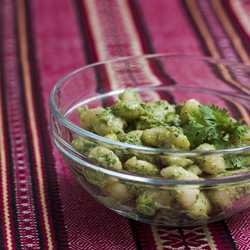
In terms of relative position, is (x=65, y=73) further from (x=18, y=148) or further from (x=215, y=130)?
(x=215, y=130)

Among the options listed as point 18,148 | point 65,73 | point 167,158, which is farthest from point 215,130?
point 65,73

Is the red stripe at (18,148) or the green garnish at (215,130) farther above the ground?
the green garnish at (215,130)

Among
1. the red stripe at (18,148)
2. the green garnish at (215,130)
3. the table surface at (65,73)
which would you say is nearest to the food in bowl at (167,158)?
the green garnish at (215,130)

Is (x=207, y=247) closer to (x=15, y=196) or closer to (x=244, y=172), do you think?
(x=244, y=172)

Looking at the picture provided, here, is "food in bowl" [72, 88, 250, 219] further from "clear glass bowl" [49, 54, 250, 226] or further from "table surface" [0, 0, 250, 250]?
"table surface" [0, 0, 250, 250]

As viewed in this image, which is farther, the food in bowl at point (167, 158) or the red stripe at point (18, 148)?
the red stripe at point (18, 148)

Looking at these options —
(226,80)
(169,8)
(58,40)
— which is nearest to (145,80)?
(226,80)

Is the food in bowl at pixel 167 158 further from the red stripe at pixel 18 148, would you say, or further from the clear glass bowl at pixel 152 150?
the red stripe at pixel 18 148
